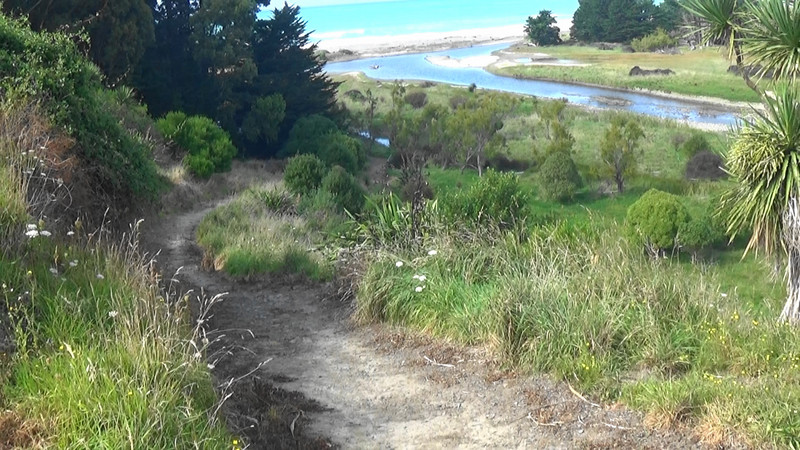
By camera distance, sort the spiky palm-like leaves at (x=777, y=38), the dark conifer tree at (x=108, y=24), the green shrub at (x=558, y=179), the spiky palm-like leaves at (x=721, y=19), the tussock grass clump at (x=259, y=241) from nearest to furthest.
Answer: the tussock grass clump at (x=259, y=241)
the spiky palm-like leaves at (x=777, y=38)
the spiky palm-like leaves at (x=721, y=19)
the dark conifer tree at (x=108, y=24)
the green shrub at (x=558, y=179)

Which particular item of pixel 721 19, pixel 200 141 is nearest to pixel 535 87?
pixel 200 141

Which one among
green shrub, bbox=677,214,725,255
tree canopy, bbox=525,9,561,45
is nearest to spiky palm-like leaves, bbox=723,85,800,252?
green shrub, bbox=677,214,725,255

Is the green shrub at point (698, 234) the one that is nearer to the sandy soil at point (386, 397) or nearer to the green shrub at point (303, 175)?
the green shrub at point (303, 175)

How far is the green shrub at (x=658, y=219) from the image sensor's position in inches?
918

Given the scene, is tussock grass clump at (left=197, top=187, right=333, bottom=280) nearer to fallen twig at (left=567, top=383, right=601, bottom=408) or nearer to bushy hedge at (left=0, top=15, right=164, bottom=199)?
bushy hedge at (left=0, top=15, right=164, bottom=199)

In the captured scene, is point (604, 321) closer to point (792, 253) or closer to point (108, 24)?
point (792, 253)

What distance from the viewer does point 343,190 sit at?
75.6 feet

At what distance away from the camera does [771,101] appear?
36.6 ft

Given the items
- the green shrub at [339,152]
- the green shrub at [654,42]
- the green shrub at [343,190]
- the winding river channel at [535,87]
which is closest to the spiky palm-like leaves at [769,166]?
the green shrub at [343,190]

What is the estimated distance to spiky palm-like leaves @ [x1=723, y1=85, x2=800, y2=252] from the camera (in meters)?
10.7

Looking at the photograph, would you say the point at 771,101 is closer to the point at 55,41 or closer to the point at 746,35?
the point at 746,35

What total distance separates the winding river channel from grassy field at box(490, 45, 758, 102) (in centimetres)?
174

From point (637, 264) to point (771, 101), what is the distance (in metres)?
4.11

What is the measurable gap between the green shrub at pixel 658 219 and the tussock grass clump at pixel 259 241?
9.97m
